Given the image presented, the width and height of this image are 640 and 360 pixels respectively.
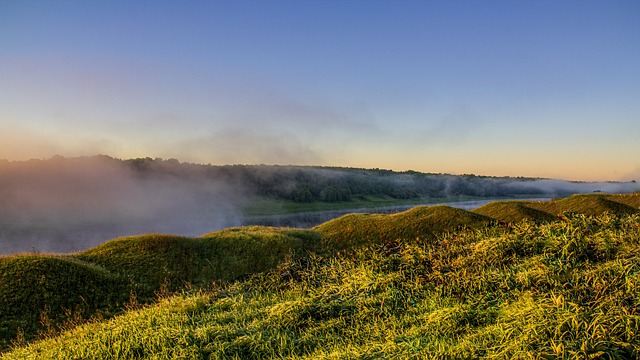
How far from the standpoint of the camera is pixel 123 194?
538ft

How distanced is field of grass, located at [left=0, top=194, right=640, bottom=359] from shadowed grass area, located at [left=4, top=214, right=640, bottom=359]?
4 centimetres

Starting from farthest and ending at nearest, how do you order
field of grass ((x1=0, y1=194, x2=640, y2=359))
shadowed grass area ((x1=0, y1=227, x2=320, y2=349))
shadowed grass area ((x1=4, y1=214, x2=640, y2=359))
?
shadowed grass area ((x1=0, y1=227, x2=320, y2=349)), field of grass ((x1=0, y1=194, x2=640, y2=359)), shadowed grass area ((x1=4, y1=214, x2=640, y2=359))

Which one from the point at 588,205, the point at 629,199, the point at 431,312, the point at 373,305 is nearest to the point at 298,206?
the point at 629,199

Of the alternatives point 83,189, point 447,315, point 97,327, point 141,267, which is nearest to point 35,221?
point 83,189

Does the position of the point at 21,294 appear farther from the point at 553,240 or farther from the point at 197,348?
the point at 553,240

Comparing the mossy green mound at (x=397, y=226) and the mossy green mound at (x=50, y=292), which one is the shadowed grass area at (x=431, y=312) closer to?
the mossy green mound at (x=50, y=292)

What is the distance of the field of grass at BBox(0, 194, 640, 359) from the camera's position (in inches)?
358

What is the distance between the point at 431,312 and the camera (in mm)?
11656

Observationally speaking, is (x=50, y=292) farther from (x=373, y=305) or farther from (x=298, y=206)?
(x=298, y=206)

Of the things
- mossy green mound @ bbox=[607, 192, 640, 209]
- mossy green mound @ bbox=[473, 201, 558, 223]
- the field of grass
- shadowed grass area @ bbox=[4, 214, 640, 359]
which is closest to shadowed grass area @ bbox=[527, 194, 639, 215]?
mossy green mound @ bbox=[607, 192, 640, 209]

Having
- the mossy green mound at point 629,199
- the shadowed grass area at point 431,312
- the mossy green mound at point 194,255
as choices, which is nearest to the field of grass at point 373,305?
the shadowed grass area at point 431,312

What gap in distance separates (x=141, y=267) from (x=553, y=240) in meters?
21.9

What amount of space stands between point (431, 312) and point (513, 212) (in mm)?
27890

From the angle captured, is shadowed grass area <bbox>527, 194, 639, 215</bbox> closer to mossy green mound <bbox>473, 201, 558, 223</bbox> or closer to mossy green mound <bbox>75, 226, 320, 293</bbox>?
mossy green mound <bbox>473, 201, 558, 223</bbox>
